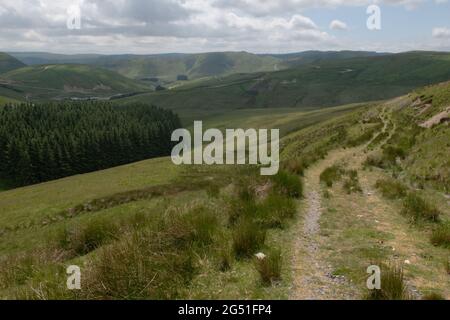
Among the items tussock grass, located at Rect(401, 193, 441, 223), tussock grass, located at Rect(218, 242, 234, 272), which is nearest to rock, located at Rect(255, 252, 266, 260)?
tussock grass, located at Rect(218, 242, 234, 272)

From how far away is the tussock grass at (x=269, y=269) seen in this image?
25.6 ft

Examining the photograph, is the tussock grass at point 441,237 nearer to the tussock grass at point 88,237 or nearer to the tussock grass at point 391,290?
the tussock grass at point 391,290

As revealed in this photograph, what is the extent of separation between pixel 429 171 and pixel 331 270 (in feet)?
45.2

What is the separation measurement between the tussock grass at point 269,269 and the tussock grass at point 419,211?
251 inches

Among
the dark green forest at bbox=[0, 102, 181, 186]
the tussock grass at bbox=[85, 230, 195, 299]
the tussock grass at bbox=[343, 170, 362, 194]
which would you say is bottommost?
the dark green forest at bbox=[0, 102, 181, 186]

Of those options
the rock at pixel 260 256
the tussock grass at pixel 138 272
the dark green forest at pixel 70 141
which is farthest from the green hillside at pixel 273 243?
the dark green forest at pixel 70 141

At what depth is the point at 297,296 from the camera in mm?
7324

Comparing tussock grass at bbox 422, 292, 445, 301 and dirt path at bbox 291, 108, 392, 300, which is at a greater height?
tussock grass at bbox 422, 292, 445, 301

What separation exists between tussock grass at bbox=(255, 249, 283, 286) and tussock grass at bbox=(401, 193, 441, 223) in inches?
251

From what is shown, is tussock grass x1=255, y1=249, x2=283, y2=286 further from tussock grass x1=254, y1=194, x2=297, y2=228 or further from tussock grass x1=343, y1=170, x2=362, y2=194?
tussock grass x1=343, y1=170, x2=362, y2=194

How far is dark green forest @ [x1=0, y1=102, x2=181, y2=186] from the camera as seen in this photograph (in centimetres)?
8556

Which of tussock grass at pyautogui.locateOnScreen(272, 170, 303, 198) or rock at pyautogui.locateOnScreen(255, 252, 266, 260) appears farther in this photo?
tussock grass at pyautogui.locateOnScreen(272, 170, 303, 198)

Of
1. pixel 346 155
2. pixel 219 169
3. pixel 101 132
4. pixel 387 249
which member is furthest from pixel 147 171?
pixel 101 132
